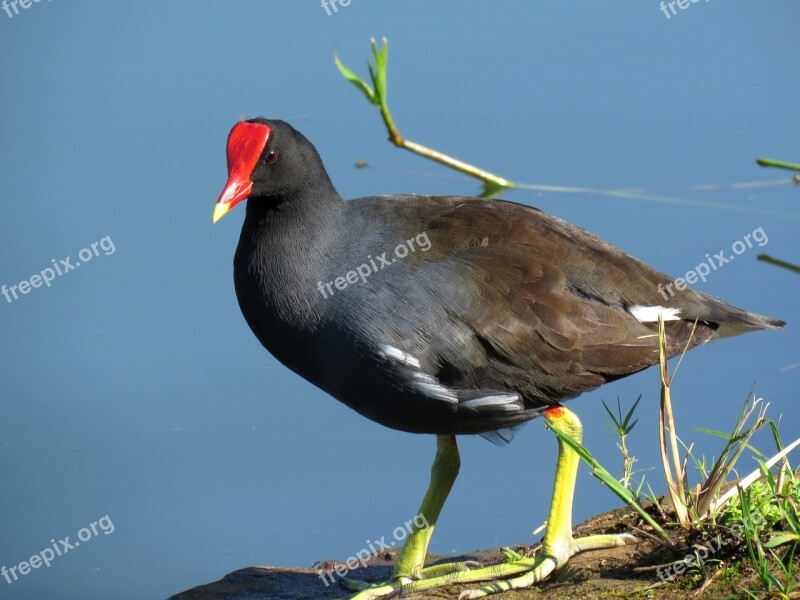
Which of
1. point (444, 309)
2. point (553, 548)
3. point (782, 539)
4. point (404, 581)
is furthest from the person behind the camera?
point (404, 581)

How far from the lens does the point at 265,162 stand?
125 inches

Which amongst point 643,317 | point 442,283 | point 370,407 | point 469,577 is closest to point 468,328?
point 442,283

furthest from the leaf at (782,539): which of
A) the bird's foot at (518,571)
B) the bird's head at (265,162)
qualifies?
the bird's head at (265,162)

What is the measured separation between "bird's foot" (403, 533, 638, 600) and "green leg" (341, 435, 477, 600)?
0.26ft

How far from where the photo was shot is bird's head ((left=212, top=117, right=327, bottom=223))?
315 cm

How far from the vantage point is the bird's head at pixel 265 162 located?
3148 mm

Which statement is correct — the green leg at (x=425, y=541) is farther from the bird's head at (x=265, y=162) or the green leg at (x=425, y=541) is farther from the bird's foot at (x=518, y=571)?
the bird's head at (x=265, y=162)

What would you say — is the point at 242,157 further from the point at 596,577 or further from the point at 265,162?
the point at 596,577

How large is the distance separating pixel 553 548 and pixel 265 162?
146 cm

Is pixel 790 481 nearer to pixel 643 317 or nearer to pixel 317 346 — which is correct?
pixel 643 317

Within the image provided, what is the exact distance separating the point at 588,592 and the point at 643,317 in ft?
2.96

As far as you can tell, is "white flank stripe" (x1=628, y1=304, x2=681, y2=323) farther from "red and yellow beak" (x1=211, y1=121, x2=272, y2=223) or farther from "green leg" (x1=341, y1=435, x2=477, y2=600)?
"red and yellow beak" (x1=211, y1=121, x2=272, y2=223)

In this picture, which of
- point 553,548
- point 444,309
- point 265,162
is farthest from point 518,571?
point 265,162

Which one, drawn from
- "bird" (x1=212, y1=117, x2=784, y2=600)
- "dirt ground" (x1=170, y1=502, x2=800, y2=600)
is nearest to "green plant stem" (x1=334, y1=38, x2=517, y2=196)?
"bird" (x1=212, y1=117, x2=784, y2=600)
